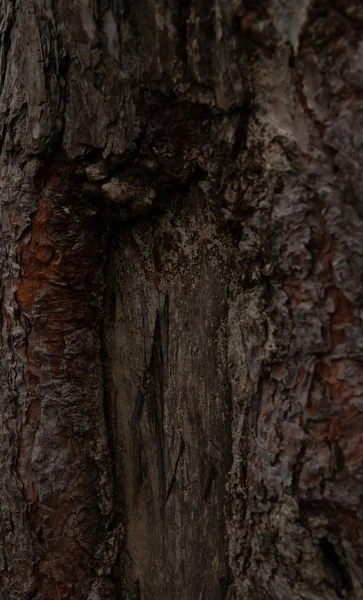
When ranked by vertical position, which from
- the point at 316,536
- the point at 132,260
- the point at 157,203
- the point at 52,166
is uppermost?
the point at 52,166

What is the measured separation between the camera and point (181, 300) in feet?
4.69

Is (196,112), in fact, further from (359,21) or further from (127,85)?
(359,21)

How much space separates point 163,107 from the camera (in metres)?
1.22

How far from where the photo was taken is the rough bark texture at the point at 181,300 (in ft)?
3.56

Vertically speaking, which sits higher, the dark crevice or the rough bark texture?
the rough bark texture

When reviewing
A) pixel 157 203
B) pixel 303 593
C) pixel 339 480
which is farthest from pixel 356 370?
pixel 157 203

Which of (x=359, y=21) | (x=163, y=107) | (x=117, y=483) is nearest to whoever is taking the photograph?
(x=359, y=21)

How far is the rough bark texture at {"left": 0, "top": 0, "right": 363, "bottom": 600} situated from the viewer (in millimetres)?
1086

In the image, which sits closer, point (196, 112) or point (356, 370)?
point (356, 370)

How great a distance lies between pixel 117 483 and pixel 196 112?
114 cm

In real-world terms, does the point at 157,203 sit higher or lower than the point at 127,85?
lower

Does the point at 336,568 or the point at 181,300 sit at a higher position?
the point at 181,300

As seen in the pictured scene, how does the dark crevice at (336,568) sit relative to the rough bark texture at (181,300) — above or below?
below

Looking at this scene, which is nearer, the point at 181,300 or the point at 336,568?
the point at 336,568
